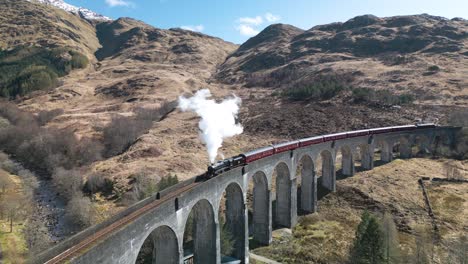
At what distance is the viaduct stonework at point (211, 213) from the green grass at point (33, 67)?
124 meters

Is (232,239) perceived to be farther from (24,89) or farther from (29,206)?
(24,89)

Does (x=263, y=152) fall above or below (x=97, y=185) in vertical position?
above

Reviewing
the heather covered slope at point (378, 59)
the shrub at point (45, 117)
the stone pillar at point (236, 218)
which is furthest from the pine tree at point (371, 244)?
the shrub at point (45, 117)

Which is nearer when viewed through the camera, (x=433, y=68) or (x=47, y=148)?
(x=47, y=148)

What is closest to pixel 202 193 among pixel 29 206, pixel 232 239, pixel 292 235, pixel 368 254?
pixel 232 239

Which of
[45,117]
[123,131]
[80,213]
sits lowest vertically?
[80,213]

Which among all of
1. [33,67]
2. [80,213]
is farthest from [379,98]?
[33,67]

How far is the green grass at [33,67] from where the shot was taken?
455 ft

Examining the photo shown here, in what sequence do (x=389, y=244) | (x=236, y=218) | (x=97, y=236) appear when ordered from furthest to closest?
(x=236, y=218), (x=389, y=244), (x=97, y=236)

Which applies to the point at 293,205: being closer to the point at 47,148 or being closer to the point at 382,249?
the point at 382,249

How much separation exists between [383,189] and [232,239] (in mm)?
28464

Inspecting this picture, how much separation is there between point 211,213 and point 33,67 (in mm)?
158488

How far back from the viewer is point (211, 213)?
2995 centimetres

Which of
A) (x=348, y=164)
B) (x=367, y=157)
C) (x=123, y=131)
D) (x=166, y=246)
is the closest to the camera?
(x=166, y=246)
